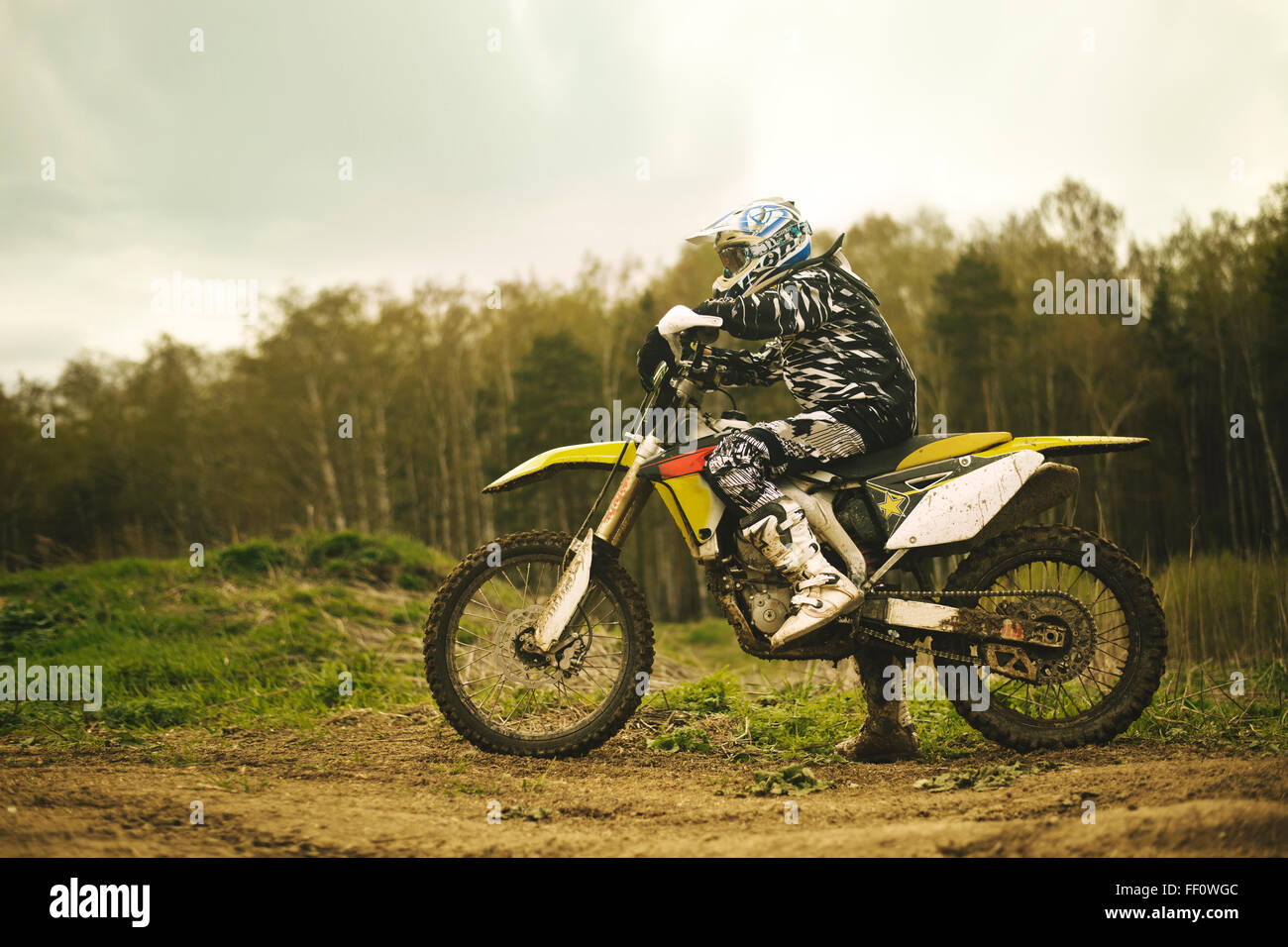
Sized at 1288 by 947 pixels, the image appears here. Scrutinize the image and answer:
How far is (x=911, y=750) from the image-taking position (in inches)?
161

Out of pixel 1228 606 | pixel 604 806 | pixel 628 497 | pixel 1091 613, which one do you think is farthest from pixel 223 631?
pixel 1228 606

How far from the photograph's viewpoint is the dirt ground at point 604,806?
260cm

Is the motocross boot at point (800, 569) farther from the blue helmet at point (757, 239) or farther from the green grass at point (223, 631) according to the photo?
the green grass at point (223, 631)

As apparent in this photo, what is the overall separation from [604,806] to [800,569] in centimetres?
123

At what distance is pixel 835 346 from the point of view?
4.04m

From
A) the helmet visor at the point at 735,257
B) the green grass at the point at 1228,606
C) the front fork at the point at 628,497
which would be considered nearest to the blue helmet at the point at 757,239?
the helmet visor at the point at 735,257

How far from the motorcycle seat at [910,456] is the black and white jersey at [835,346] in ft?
0.23

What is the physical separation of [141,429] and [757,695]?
3627cm

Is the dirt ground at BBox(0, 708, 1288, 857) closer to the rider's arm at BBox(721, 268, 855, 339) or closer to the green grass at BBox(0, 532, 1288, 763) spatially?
the green grass at BBox(0, 532, 1288, 763)

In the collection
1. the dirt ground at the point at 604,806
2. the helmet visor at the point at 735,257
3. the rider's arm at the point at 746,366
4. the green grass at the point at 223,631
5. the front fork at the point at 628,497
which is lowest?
the dirt ground at the point at 604,806

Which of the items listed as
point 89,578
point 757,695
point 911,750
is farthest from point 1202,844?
point 89,578

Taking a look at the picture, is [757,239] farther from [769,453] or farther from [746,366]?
[769,453]

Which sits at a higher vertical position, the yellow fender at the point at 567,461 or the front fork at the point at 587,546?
the yellow fender at the point at 567,461

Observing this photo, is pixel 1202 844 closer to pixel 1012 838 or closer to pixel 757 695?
pixel 1012 838
